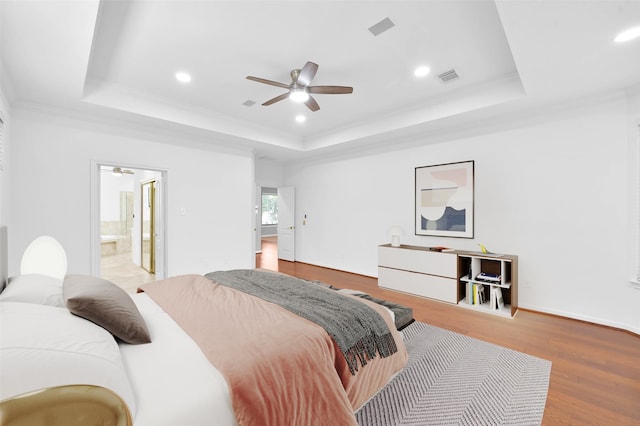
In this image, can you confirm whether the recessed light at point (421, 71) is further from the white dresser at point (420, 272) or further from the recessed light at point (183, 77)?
the recessed light at point (183, 77)

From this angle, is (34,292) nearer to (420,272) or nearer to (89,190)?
(89,190)

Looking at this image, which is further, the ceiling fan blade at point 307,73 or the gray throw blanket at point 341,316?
the ceiling fan blade at point 307,73

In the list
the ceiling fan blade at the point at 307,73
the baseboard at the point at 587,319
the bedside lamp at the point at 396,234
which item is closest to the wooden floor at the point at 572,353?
the baseboard at the point at 587,319

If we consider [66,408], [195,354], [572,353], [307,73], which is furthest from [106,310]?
[572,353]

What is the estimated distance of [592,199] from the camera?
3189 millimetres

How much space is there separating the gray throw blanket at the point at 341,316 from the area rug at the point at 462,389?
37cm

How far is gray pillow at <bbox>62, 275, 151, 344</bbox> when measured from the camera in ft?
4.27

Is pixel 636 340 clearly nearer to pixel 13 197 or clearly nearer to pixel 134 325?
pixel 134 325

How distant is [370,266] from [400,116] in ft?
9.06

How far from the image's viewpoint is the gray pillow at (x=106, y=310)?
1.30 m

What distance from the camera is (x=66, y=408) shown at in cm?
50

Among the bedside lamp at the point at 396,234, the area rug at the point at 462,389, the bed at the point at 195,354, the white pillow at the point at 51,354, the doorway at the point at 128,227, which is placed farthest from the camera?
the bedside lamp at the point at 396,234

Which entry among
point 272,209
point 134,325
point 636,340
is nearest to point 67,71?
point 134,325

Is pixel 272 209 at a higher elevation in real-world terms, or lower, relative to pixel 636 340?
higher
